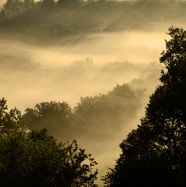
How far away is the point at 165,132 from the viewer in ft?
75.2

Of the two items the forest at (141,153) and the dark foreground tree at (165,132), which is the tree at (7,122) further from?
the dark foreground tree at (165,132)

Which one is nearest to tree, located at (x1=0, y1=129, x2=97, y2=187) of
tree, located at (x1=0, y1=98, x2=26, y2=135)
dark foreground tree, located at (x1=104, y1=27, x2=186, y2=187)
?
dark foreground tree, located at (x1=104, y1=27, x2=186, y2=187)

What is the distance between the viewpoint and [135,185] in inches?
709

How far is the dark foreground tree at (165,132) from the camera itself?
19.3 metres

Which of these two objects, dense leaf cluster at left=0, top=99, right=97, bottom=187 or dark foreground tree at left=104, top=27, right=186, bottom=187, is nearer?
dark foreground tree at left=104, top=27, right=186, bottom=187

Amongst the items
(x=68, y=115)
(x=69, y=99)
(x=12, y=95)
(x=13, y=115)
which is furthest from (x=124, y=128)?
(x=12, y=95)

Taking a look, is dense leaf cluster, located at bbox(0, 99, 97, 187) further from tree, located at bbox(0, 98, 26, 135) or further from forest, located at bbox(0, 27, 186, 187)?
tree, located at bbox(0, 98, 26, 135)

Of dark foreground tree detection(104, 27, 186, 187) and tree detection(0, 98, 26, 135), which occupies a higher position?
tree detection(0, 98, 26, 135)

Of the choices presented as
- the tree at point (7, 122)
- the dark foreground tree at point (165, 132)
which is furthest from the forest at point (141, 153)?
the tree at point (7, 122)

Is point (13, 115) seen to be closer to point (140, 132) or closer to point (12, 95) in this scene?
point (140, 132)

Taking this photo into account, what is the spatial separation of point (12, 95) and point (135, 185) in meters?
152

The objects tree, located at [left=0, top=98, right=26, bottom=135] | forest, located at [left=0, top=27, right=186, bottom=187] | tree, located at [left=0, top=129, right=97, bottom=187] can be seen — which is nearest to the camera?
forest, located at [left=0, top=27, right=186, bottom=187]

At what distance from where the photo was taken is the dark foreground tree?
1927 centimetres

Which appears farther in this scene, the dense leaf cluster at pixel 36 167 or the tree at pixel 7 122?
the tree at pixel 7 122
